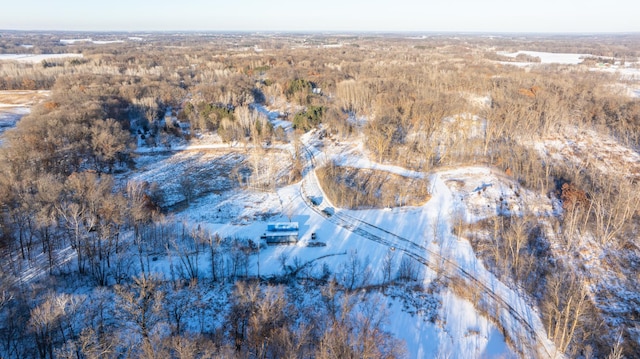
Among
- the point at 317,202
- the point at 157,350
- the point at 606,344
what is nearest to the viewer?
the point at 157,350

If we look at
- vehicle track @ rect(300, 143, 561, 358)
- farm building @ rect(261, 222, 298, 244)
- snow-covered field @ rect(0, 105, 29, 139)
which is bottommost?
vehicle track @ rect(300, 143, 561, 358)

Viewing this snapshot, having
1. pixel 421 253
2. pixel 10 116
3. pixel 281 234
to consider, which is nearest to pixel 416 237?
pixel 421 253

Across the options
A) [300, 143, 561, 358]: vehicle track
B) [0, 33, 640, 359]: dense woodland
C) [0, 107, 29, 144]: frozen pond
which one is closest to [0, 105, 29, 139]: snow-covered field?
[0, 107, 29, 144]: frozen pond

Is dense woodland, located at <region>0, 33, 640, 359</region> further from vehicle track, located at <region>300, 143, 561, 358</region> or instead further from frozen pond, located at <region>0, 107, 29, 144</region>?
frozen pond, located at <region>0, 107, 29, 144</region>

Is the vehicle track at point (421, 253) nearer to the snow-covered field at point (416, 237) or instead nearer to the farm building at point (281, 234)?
the snow-covered field at point (416, 237)

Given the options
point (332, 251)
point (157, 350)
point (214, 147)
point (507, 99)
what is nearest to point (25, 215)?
point (157, 350)

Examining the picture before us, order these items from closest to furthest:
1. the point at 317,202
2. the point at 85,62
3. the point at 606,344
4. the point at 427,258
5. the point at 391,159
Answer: the point at 606,344
the point at 427,258
the point at 317,202
the point at 391,159
the point at 85,62

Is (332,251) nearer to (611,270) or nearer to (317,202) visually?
(317,202)
